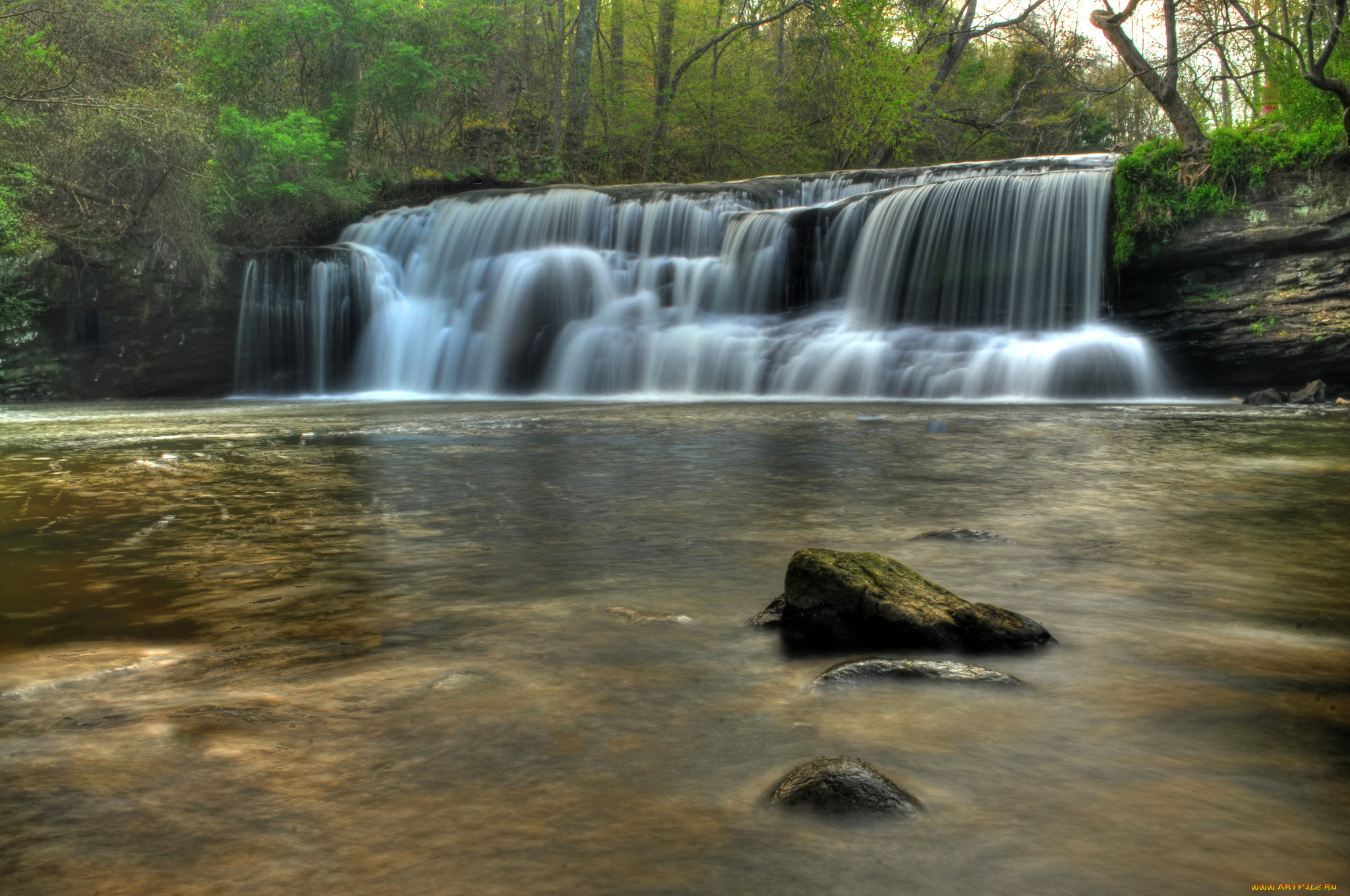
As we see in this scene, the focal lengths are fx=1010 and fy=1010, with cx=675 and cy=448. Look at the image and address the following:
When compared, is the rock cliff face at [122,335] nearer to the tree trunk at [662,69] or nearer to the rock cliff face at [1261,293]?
the tree trunk at [662,69]

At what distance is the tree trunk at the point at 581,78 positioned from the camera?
24.7m

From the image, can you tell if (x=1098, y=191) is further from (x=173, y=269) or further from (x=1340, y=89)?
(x=173, y=269)

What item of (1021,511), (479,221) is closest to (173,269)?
(479,221)

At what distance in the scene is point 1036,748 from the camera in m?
1.57

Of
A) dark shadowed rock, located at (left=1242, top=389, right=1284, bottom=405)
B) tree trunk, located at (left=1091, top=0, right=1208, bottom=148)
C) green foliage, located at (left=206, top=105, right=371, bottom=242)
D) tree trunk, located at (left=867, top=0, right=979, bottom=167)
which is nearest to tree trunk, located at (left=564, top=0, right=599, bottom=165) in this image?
green foliage, located at (left=206, top=105, right=371, bottom=242)

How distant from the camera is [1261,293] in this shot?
12.5 m

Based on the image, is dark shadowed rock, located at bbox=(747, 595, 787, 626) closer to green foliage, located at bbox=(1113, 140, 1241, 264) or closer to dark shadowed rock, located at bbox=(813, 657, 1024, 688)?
dark shadowed rock, located at bbox=(813, 657, 1024, 688)

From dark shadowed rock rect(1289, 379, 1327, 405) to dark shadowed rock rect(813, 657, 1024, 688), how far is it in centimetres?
1142

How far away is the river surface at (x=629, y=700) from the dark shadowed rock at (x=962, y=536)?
0.07 m

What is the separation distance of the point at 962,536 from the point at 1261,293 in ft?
37.2

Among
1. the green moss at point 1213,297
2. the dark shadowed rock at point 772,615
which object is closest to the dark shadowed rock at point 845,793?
the dark shadowed rock at point 772,615

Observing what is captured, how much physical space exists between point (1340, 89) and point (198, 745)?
45.0 feet

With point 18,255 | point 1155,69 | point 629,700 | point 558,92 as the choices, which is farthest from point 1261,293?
point 18,255

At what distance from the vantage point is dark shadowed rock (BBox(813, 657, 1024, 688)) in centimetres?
189
